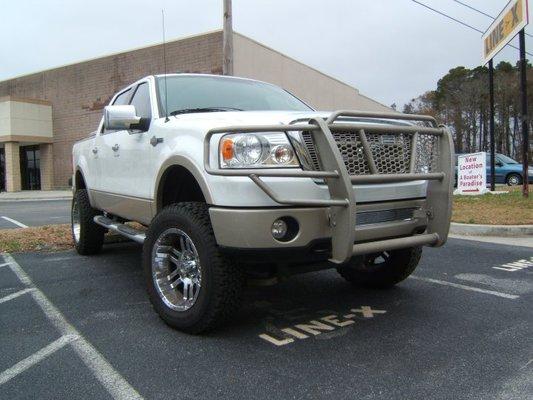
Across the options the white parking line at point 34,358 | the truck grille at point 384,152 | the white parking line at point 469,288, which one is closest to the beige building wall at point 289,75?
the white parking line at point 469,288

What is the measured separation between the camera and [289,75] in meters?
29.3

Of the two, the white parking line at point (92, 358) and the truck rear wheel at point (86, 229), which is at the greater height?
the truck rear wheel at point (86, 229)

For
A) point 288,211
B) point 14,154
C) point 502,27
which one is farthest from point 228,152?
point 14,154

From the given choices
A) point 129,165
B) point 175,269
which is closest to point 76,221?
point 129,165

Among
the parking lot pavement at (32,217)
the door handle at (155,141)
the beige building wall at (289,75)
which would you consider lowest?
the parking lot pavement at (32,217)

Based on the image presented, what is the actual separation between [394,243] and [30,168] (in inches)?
1480

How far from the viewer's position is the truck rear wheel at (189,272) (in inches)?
133

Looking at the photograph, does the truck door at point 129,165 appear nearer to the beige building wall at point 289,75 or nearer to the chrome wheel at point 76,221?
the chrome wheel at point 76,221

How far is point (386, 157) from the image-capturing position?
3574 millimetres

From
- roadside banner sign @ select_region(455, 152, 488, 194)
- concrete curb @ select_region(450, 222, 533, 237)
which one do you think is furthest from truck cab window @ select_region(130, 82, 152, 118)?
roadside banner sign @ select_region(455, 152, 488, 194)

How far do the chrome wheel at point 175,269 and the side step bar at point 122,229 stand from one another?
46cm

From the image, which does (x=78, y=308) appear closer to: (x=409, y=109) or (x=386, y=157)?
(x=386, y=157)

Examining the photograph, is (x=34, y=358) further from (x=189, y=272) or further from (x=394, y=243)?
(x=394, y=243)

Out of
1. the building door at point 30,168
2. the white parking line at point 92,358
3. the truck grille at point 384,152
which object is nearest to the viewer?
the white parking line at point 92,358
